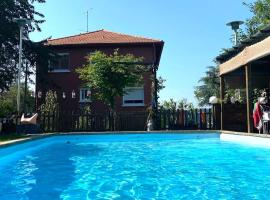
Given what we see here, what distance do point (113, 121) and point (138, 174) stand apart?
39.7ft

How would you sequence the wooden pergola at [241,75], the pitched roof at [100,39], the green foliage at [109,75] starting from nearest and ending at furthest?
1. the wooden pergola at [241,75]
2. the green foliage at [109,75]
3. the pitched roof at [100,39]

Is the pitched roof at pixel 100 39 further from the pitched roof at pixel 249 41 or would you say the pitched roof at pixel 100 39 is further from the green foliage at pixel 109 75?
the pitched roof at pixel 249 41

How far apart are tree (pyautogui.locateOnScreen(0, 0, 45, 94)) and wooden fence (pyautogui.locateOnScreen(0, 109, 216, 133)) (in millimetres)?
6538

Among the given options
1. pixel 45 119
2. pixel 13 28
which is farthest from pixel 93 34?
pixel 45 119

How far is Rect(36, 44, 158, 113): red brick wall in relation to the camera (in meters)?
27.1

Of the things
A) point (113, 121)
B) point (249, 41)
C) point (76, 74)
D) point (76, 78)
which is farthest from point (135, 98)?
point (249, 41)

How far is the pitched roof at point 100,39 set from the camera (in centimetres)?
2772

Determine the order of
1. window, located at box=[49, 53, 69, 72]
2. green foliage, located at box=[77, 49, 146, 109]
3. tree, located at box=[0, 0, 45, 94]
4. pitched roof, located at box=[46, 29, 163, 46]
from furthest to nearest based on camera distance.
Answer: window, located at box=[49, 53, 69, 72] < pitched roof, located at box=[46, 29, 163, 46] < tree, located at box=[0, 0, 45, 94] < green foliage, located at box=[77, 49, 146, 109]

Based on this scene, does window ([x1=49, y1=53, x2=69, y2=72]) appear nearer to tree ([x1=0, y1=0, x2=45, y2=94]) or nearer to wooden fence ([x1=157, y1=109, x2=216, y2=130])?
tree ([x1=0, y1=0, x2=45, y2=94])

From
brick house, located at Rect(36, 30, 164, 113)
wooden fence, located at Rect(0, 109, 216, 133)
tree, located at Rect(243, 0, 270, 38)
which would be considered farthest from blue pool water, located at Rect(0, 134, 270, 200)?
tree, located at Rect(243, 0, 270, 38)

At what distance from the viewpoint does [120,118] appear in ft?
64.3

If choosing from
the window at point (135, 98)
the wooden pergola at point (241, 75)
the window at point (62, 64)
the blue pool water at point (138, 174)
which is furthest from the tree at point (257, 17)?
the blue pool water at point (138, 174)

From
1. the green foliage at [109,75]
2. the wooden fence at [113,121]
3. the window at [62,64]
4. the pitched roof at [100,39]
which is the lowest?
the wooden fence at [113,121]

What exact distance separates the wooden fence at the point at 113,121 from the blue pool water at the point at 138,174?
267 inches
